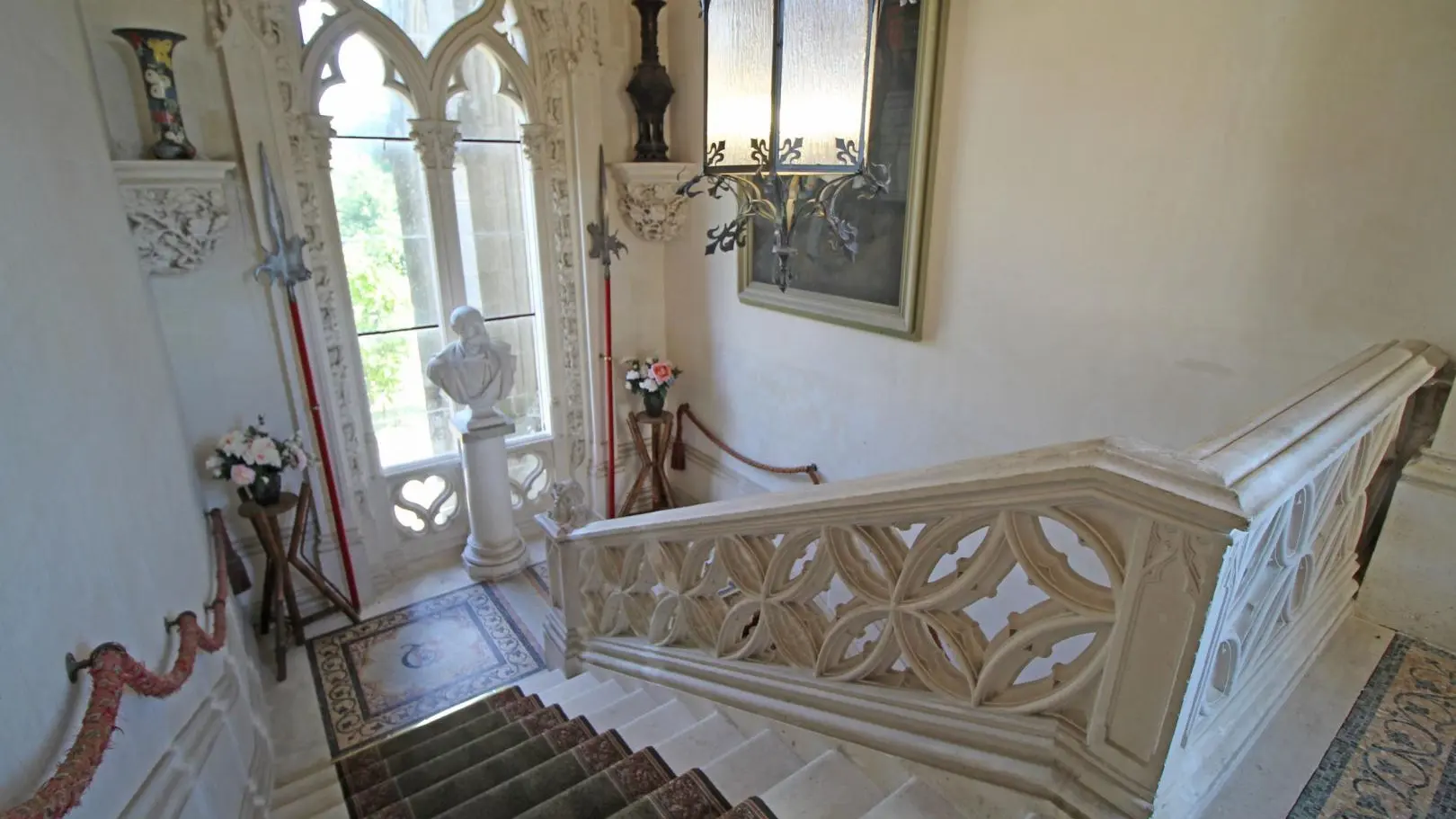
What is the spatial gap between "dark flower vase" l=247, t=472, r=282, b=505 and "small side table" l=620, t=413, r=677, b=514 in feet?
6.02

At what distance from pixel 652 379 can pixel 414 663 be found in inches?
74.5

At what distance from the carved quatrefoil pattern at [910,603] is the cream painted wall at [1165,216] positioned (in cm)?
95

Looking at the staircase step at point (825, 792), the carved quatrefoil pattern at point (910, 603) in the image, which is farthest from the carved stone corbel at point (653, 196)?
the staircase step at point (825, 792)

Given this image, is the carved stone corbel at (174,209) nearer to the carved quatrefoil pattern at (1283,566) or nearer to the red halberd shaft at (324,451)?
the red halberd shaft at (324,451)

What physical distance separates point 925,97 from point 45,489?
2.56 m

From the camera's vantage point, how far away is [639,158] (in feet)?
12.5

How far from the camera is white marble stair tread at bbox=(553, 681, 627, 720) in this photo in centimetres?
222

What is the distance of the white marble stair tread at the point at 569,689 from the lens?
2.42 meters

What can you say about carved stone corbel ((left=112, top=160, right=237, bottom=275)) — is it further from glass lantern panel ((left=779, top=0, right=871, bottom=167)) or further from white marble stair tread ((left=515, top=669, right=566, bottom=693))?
glass lantern panel ((left=779, top=0, right=871, bottom=167))

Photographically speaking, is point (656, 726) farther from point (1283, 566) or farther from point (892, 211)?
point (892, 211)

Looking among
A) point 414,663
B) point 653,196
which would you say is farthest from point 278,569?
point 653,196

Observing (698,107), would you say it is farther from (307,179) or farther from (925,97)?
(307,179)

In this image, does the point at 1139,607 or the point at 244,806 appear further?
the point at 244,806

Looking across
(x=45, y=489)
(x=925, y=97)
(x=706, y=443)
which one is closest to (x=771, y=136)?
(x=925, y=97)
